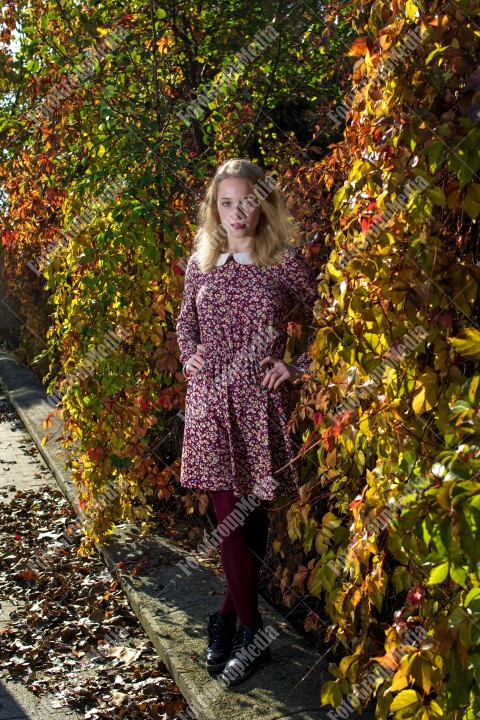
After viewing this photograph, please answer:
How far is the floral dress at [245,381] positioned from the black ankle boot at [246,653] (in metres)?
0.58

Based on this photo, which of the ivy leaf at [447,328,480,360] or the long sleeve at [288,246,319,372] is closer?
the ivy leaf at [447,328,480,360]

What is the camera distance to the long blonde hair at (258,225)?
3504mm

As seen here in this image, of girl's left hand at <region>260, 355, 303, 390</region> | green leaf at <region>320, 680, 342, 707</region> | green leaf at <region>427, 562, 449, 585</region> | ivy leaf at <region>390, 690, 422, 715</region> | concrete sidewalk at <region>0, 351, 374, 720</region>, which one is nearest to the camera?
green leaf at <region>427, 562, 449, 585</region>

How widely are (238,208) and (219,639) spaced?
180 centimetres

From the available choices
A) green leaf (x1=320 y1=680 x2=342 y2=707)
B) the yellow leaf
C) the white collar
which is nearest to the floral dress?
the white collar

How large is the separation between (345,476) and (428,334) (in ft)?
3.09

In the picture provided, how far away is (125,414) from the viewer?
16.8 feet

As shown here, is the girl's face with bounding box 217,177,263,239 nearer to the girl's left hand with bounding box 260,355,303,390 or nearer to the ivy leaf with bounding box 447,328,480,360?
the girl's left hand with bounding box 260,355,303,390

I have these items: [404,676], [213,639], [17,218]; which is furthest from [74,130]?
[404,676]

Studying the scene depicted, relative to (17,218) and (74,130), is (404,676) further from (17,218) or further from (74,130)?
(17,218)

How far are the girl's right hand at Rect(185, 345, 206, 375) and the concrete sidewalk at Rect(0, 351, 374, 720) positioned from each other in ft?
4.08

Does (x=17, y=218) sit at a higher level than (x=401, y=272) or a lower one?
higher

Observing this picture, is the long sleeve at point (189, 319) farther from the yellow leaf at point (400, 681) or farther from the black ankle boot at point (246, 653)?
the yellow leaf at point (400, 681)

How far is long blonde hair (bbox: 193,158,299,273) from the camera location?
3.50m
